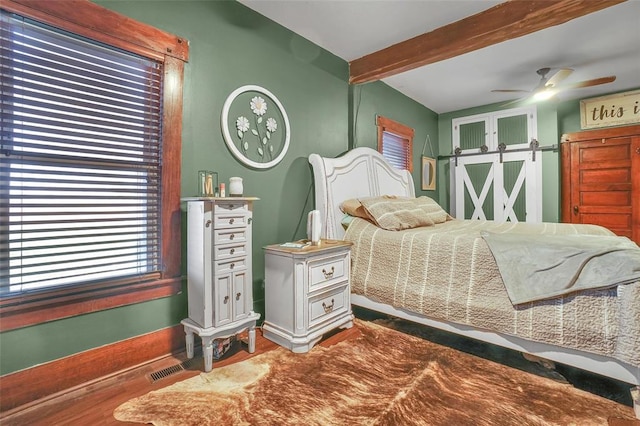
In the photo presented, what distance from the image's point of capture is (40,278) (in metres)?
1.49

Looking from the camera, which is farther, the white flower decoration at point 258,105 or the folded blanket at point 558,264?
the white flower decoration at point 258,105

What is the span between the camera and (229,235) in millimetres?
1822

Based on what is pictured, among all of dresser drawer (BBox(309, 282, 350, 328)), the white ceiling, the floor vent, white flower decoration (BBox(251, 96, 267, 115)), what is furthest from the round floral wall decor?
the floor vent

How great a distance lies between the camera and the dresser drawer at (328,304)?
6.74 feet

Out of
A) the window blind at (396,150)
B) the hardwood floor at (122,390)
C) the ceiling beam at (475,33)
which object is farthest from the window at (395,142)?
the hardwood floor at (122,390)

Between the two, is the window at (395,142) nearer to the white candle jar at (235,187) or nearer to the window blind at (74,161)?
the white candle jar at (235,187)

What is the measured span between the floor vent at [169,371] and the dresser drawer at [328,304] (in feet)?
2.63

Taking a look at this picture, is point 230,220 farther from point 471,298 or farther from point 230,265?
point 471,298

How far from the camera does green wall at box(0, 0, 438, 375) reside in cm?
161

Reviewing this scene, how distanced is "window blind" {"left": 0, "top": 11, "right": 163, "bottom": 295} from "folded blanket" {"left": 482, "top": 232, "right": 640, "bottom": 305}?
218cm

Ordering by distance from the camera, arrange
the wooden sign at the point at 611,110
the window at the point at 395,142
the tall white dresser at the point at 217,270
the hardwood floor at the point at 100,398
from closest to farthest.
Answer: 1. the hardwood floor at the point at 100,398
2. the tall white dresser at the point at 217,270
3. the window at the point at 395,142
4. the wooden sign at the point at 611,110

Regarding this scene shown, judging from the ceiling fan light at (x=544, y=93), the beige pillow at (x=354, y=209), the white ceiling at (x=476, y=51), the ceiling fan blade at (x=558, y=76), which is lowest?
the beige pillow at (x=354, y=209)

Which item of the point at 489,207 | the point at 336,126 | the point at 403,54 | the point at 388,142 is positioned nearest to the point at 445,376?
the point at 336,126

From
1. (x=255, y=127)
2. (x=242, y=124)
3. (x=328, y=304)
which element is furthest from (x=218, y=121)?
(x=328, y=304)
